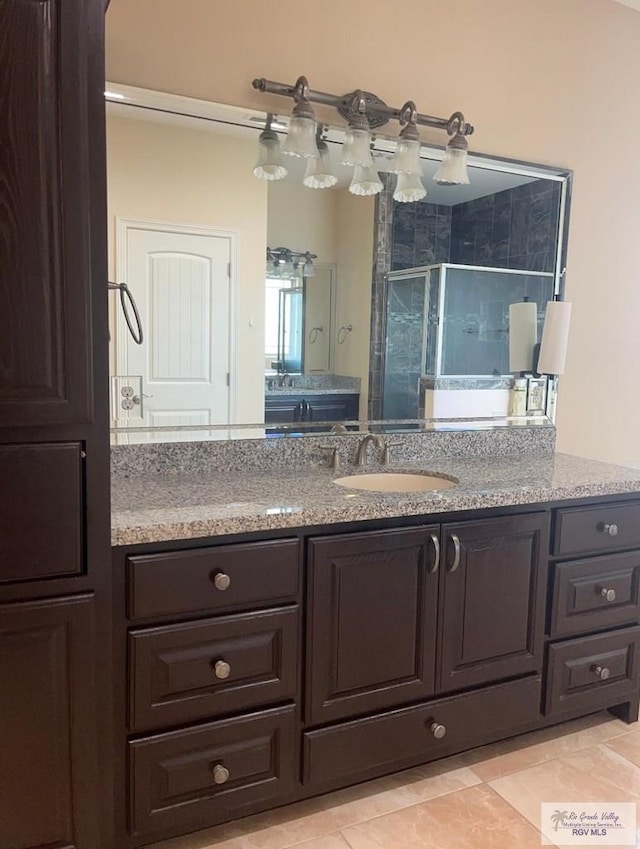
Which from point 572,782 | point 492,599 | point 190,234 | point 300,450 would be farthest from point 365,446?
point 572,782

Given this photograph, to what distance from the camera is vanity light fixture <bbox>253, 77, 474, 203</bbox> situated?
6.81 ft

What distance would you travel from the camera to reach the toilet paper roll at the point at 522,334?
2.62 meters

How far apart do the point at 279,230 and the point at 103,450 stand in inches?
42.6

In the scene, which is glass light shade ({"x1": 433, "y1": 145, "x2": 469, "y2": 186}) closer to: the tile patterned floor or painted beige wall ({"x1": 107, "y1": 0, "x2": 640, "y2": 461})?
painted beige wall ({"x1": 107, "y1": 0, "x2": 640, "y2": 461})

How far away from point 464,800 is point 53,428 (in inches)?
60.4

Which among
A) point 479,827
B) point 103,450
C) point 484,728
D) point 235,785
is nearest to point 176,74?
point 103,450

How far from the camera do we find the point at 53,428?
131 centimetres

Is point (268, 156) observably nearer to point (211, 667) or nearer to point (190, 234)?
point (190, 234)

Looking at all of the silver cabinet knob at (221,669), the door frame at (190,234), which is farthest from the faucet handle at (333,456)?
the silver cabinet knob at (221,669)

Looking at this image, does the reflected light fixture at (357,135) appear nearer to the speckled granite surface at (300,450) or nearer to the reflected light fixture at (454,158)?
the reflected light fixture at (454,158)

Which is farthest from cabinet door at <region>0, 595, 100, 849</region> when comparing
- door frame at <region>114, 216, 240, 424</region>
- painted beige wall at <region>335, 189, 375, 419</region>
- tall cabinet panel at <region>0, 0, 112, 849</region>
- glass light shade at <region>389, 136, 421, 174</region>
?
glass light shade at <region>389, 136, 421, 174</region>

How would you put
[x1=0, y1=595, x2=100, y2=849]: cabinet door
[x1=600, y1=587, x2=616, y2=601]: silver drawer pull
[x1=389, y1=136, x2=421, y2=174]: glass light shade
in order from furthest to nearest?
[x1=389, y1=136, x2=421, y2=174]: glass light shade, [x1=600, y1=587, x2=616, y2=601]: silver drawer pull, [x1=0, y1=595, x2=100, y2=849]: cabinet door

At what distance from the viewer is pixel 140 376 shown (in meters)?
1.99

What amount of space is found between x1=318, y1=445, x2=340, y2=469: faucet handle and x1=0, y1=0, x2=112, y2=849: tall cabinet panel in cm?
96
